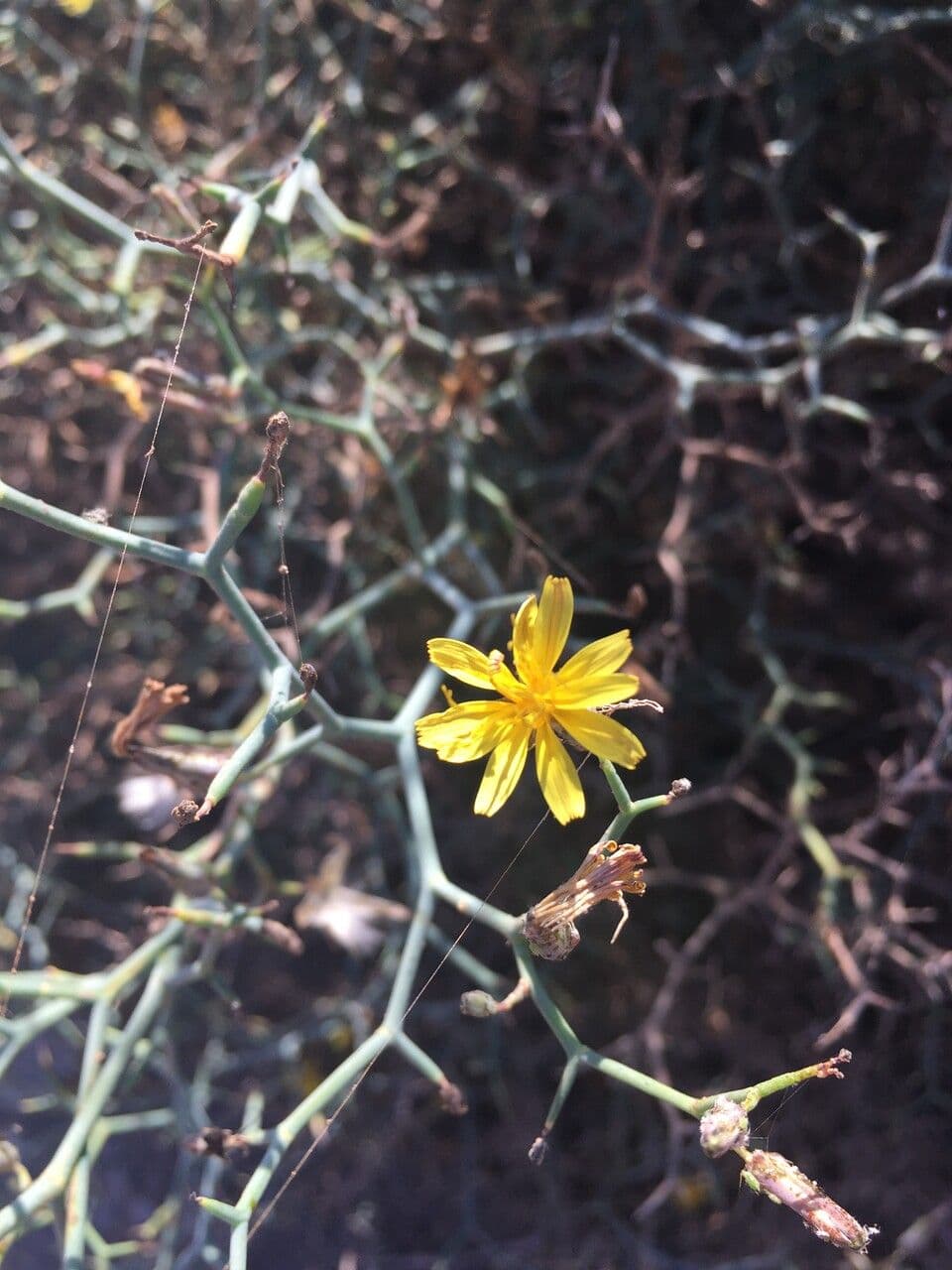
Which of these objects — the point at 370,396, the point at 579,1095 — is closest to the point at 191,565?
the point at 370,396

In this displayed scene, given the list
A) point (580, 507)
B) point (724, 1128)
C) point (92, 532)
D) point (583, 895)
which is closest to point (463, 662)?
point (583, 895)

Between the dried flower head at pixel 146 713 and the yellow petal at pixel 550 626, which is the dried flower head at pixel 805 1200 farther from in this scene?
the dried flower head at pixel 146 713

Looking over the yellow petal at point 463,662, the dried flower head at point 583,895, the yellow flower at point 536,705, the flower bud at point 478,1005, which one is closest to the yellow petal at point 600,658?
the yellow flower at point 536,705

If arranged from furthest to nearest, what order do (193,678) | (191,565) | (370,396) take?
(193,678)
(370,396)
(191,565)

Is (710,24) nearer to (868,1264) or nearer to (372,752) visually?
(372,752)

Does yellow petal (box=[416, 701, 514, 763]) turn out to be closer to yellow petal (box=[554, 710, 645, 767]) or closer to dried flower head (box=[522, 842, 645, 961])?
yellow petal (box=[554, 710, 645, 767])

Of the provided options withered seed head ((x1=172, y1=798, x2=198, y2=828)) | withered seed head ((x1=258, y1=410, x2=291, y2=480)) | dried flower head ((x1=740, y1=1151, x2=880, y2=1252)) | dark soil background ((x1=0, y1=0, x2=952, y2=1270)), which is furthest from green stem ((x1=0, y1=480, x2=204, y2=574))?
dried flower head ((x1=740, y1=1151, x2=880, y2=1252))
